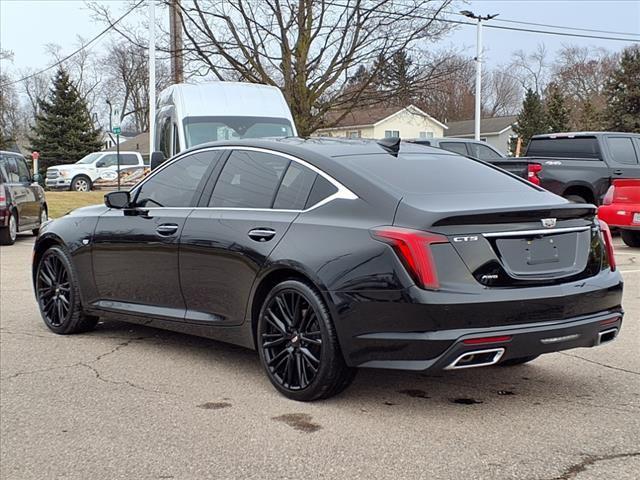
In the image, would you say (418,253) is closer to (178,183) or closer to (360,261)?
(360,261)

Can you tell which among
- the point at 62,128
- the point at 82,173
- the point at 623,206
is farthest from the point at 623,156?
the point at 62,128

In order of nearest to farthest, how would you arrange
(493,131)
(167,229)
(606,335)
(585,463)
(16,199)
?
(585,463), (606,335), (167,229), (16,199), (493,131)

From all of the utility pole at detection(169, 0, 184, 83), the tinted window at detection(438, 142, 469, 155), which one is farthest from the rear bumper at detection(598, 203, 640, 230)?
the utility pole at detection(169, 0, 184, 83)

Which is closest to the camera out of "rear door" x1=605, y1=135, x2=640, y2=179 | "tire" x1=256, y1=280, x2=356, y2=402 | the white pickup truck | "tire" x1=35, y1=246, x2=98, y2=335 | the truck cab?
"tire" x1=256, y1=280, x2=356, y2=402

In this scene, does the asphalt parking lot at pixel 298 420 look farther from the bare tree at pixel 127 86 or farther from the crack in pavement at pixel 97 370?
the bare tree at pixel 127 86

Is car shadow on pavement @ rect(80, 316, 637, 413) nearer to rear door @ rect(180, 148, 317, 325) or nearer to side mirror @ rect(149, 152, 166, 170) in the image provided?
rear door @ rect(180, 148, 317, 325)

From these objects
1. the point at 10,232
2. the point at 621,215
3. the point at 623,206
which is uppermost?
the point at 623,206

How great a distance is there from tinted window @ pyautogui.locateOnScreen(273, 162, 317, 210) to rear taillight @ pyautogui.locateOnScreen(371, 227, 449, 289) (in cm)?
88

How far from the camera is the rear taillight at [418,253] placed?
3.95 metres

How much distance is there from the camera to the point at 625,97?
4250cm

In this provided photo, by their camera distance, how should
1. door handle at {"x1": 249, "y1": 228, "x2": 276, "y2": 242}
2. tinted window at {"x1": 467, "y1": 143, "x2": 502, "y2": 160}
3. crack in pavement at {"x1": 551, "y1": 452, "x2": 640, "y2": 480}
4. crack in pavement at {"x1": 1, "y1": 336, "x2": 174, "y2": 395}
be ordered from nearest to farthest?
1. crack in pavement at {"x1": 551, "y1": 452, "x2": 640, "y2": 480}
2. door handle at {"x1": 249, "y1": 228, "x2": 276, "y2": 242}
3. crack in pavement at {"x1": 1, "y1": 336, "x2": 174, "y2": 395}
4. tinted window at {"x1": 467, "y1": 143, "x2": 502, "y2": 160}

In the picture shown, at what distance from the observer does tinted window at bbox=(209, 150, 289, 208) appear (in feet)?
16.4

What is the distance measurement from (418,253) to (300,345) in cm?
98

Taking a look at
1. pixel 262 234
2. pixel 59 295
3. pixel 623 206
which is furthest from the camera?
pixel 623 206
